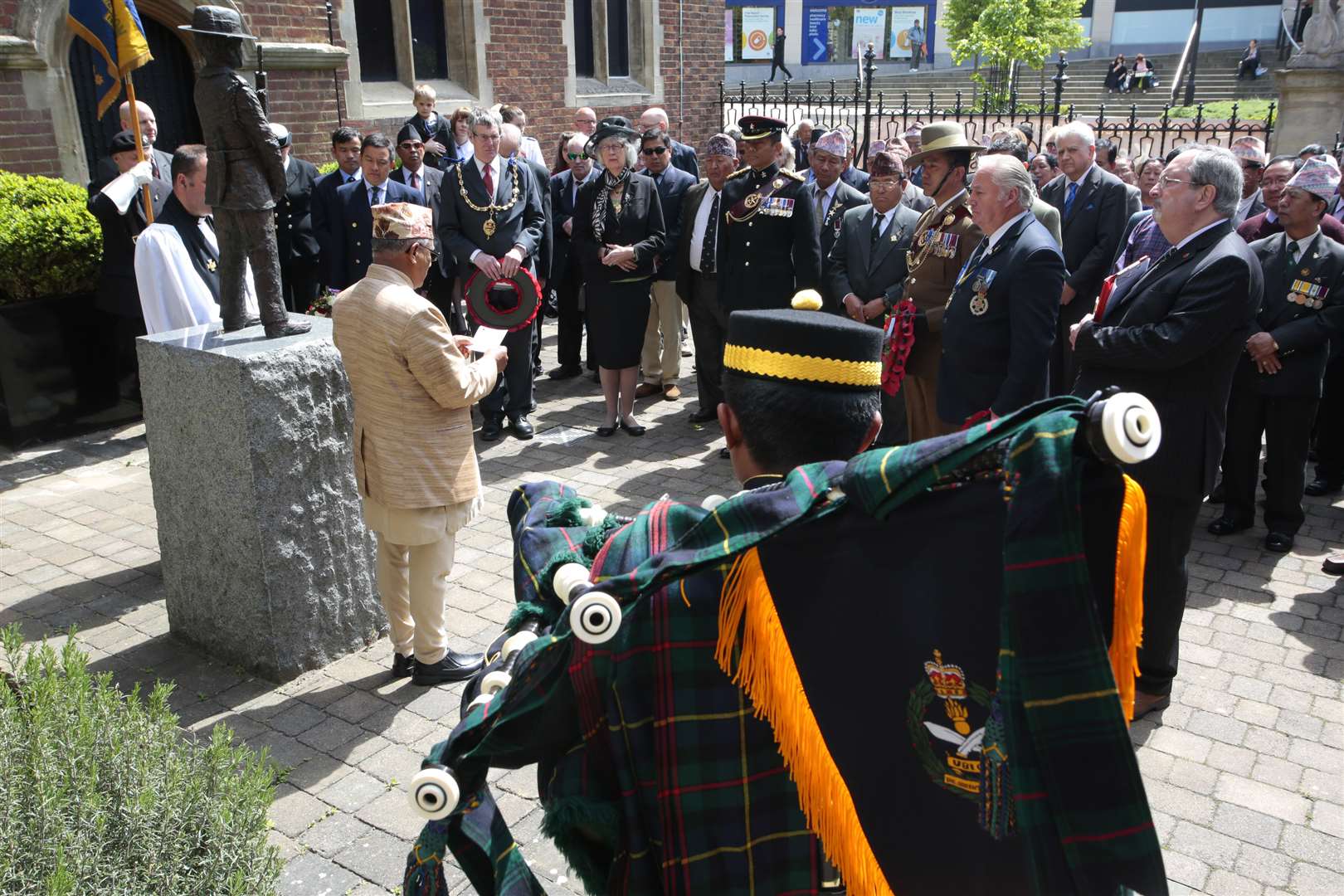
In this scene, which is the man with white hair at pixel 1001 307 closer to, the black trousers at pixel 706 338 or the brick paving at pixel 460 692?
the brick paving at pixel 460 692

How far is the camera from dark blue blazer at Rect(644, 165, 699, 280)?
8.41 metres

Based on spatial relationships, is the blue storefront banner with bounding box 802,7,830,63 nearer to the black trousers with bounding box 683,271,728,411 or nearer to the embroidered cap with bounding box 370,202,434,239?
the black trousers with bounding box 683,271,728,411

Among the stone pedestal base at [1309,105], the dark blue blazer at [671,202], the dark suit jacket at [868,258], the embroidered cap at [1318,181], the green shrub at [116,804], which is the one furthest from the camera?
the stone pedestal base at [1309,105]

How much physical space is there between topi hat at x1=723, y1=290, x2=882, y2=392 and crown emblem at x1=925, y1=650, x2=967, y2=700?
2.06 ft

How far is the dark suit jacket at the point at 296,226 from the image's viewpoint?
8727 mm

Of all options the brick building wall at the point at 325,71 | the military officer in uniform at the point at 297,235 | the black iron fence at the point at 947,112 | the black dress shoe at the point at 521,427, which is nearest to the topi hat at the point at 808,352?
the black dress shoe at the point at 521,427

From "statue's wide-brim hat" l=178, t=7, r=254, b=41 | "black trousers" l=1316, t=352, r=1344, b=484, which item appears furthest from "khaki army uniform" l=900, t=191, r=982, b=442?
"statue's wide-brim hat" l=178, t=7, r=254, b=41

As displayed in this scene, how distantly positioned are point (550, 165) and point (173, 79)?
5.87m

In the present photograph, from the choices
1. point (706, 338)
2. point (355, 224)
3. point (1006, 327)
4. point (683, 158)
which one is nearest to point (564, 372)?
point (706, 338)

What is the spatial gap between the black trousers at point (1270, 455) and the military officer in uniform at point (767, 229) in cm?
288

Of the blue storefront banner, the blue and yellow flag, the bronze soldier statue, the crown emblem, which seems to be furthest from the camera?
the blue storefront banner

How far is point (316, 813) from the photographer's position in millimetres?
3873

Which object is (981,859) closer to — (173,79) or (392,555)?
(392,555)

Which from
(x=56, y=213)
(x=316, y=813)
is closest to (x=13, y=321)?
(x=56, y=213)
